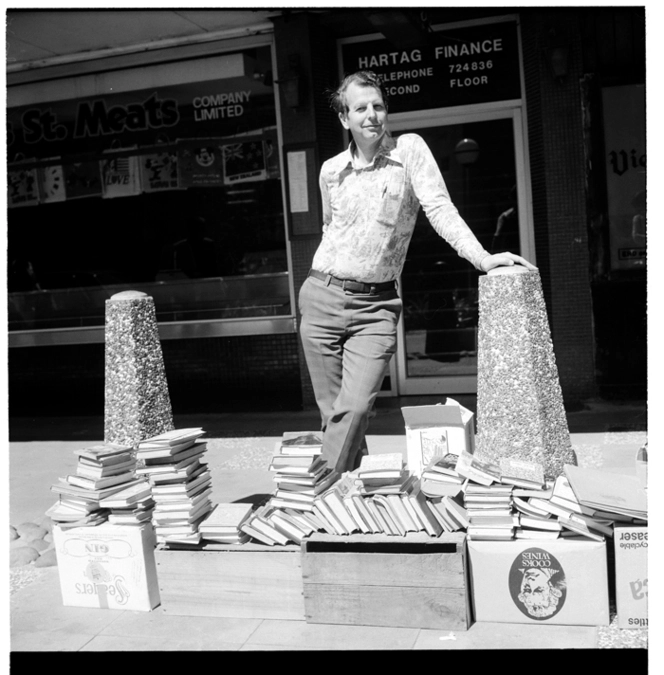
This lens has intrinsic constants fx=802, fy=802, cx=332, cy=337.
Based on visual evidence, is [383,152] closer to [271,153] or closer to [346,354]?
[346,354]

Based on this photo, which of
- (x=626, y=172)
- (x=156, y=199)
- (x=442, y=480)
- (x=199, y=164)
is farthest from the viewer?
(x=156, y=199)

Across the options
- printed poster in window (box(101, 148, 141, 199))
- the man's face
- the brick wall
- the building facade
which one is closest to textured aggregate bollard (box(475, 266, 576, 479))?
the man's face

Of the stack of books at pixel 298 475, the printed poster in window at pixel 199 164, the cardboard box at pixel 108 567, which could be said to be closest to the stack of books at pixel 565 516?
the stack of books at pixel 298 475

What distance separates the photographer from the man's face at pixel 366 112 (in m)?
3.79

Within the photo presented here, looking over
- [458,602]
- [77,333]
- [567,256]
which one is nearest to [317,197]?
[567,256]

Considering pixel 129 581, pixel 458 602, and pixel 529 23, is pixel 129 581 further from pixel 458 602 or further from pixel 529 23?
pixel 529 23

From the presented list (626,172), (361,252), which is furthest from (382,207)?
(626,172)

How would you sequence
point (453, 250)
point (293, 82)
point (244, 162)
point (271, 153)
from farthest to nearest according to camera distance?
point (244, 162)
point (271, 153)
point (453, 250)
point (293, 82)

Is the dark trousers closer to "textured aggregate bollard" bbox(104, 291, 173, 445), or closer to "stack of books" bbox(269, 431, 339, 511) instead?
"stack of books" bbox(269, 431, 339, 511)

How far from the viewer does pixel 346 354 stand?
399 cm

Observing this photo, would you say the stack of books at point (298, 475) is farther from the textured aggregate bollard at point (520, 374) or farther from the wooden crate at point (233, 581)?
the textured aggregate bollard at point (520, 374)

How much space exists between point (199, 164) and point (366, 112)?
5.07 meters

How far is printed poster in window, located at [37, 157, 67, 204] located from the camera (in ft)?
29.9

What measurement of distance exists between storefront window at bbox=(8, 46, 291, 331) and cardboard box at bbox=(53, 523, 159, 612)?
14.9 feet
